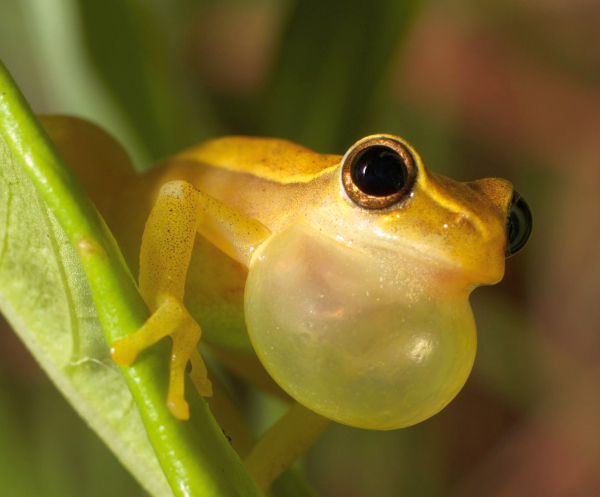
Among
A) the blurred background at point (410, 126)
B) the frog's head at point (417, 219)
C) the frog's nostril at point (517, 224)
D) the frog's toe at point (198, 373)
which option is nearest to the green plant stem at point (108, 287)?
the frog's toe at point (198, 373)

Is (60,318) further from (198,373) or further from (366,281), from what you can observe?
(366,281)

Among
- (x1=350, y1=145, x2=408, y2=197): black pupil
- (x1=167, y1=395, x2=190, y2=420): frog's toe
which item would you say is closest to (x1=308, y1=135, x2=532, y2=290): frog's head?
(x1=350, y1=145, x2=408, y2=197): black pupil

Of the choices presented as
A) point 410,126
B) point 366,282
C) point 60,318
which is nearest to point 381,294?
point 366,282

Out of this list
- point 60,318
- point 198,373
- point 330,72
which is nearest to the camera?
point 60,318

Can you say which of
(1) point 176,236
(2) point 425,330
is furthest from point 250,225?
(2) point 425,330

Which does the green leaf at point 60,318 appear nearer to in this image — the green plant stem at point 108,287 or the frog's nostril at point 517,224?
the green plant stem at point 108,287

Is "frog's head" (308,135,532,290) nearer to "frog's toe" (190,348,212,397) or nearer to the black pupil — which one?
the black pupil
